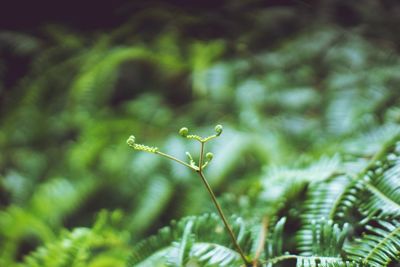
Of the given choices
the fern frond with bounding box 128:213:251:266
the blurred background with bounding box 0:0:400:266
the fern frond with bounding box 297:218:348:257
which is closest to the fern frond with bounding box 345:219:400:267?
the fern frond with bounding box 297:218:348:257

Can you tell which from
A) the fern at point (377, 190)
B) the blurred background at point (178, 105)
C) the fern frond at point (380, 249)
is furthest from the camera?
the blurred background at point (178, 105)

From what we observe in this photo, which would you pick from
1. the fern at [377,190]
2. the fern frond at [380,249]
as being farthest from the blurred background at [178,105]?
the fern frond at [380,249]

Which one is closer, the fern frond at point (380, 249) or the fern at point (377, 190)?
the fern frond at point (380, 249)

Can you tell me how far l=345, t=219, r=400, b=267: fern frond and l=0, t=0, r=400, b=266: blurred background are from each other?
0.36 metres

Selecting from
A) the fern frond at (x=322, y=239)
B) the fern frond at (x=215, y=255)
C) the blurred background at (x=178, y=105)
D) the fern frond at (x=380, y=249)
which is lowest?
the fern frond at (x=380, y=249)

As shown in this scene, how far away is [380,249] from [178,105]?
143 cm

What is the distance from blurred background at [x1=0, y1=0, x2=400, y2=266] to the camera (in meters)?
1.47

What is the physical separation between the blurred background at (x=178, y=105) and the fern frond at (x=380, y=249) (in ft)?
1.19

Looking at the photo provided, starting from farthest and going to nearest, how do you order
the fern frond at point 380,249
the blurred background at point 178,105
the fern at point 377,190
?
the blurred background at point 178,105 < the fern at point 377,190 < the fern frond at point 380,249

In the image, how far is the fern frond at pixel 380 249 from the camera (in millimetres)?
647

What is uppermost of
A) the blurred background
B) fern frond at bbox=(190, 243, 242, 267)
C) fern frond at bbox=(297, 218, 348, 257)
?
the blurred background

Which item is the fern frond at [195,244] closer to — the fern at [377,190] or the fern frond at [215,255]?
the fern frond at [215,255]

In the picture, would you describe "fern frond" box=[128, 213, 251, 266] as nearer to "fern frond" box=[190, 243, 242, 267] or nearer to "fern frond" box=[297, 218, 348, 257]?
"fern frond" box=[190, 243, 242, 267]

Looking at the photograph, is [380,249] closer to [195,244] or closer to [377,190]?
[377,190]
